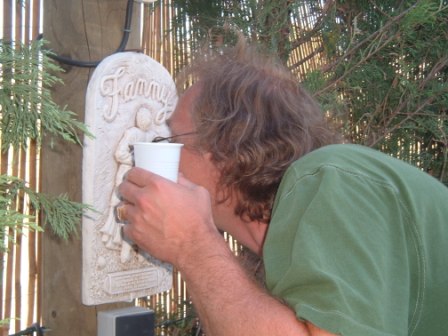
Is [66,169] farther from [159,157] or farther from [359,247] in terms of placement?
[359,247]

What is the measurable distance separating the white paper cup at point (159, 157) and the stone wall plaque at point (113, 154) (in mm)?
148

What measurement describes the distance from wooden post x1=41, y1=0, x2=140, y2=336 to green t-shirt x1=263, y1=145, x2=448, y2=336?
0.64 m

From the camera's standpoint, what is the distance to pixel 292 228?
3.78 feet

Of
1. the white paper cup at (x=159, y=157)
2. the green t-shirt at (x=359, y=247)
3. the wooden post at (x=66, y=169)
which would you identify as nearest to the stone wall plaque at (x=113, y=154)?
the wooden post at (x=66, y=169)

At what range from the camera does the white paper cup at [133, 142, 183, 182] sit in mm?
1446

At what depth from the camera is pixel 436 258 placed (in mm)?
1231

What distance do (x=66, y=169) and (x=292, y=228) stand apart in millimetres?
718

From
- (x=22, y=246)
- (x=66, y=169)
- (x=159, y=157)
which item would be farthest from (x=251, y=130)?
(x=22, y=246)

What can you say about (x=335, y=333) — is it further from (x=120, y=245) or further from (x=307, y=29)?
(x=307, y=29)

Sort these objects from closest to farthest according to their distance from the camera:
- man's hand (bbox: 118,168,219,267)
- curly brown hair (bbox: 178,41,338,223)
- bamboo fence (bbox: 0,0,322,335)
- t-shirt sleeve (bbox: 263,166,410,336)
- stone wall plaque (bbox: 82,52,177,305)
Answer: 1. t-shirt sleeve (bbox: 263,166,410,336)
2. man's hand (bbox: 118,168,219,267)
3. stone wall plaque (bbox: 82,52,177,305)
4. curly brown hair (bbox: 178,41,338,223)
5. bamboo fence (bbox: 0,0,322,335)

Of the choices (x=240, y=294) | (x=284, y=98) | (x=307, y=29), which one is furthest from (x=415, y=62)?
(x=240, y=294)

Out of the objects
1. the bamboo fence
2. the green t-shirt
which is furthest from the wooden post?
the green t-shirt

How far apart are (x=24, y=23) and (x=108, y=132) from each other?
0.67 metres

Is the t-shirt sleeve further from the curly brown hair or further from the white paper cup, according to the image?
the curly brown hair
